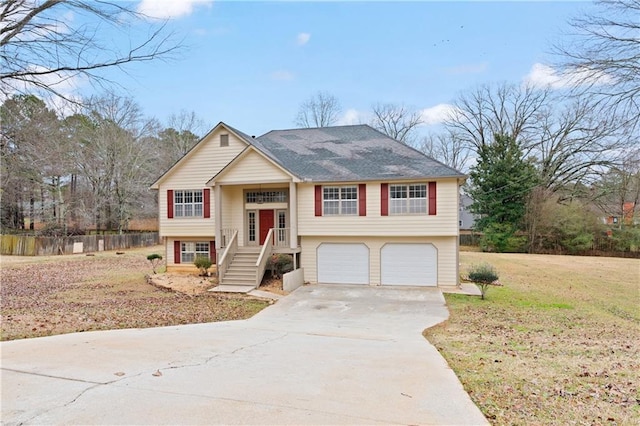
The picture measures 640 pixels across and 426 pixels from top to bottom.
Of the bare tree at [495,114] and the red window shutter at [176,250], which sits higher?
the bare tree at [495,114]

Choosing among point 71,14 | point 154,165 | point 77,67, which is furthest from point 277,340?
point 154,165

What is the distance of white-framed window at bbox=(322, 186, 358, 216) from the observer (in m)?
17.2

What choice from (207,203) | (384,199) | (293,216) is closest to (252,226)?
(207,203)

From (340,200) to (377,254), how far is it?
294 cm

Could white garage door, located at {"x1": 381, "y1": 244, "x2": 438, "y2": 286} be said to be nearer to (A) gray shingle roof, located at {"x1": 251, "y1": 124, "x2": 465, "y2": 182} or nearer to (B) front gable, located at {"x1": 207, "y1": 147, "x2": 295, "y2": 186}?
(A) gray shingle roof, located at {"x1": 251, "y1": 124, "x2": 465, "y2": 182}

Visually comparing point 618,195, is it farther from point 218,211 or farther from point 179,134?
point 179,134

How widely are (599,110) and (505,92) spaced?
3599cm

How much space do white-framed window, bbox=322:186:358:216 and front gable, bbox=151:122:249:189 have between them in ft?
14.6

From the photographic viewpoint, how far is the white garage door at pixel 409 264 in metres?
16.8

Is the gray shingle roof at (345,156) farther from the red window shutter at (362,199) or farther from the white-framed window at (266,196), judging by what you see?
the white-framed window at (266,196)

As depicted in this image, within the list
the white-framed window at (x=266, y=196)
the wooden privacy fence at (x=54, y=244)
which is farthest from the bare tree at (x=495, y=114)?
the wooden privacy fence at (x=54, y=244)

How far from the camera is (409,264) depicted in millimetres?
17016

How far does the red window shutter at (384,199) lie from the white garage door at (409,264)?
1.59m

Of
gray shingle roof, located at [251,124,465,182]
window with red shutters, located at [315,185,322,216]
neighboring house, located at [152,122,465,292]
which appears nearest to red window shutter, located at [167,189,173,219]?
neighboring house, located at [152,122,465,292]
